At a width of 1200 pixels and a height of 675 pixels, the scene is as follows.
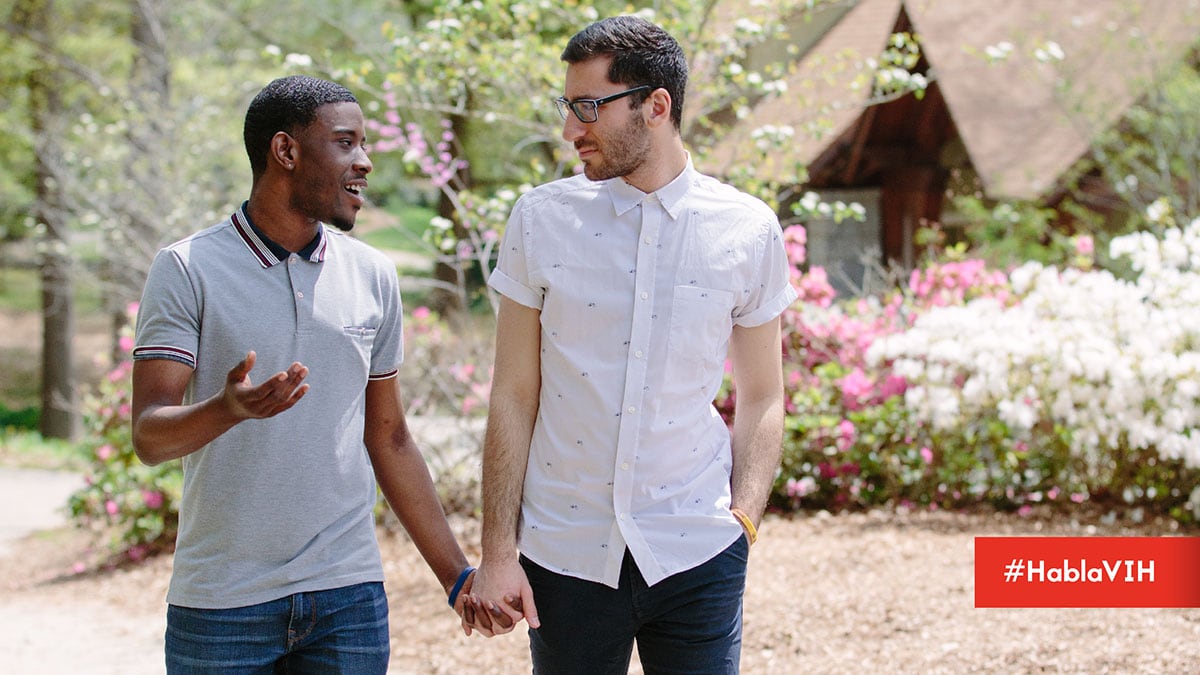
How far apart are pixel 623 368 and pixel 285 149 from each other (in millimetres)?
812

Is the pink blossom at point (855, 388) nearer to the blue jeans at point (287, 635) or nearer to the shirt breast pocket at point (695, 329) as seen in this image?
the shirt breast pocket at point (695, 329)

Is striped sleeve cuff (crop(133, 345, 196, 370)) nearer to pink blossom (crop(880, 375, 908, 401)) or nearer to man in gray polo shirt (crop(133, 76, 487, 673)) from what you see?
man in gray polo shirt (crop(133, 76, 487, 673))

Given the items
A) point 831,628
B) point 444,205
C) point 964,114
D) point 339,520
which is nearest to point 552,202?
point 339,520

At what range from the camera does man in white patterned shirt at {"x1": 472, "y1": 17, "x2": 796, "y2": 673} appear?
99.8 inches

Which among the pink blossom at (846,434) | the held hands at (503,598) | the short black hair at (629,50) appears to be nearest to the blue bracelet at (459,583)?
the held hands at (503,598)

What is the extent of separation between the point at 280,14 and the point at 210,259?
1581 centimetres

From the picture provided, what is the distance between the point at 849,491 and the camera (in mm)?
7270

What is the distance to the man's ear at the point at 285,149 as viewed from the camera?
255 centimetres

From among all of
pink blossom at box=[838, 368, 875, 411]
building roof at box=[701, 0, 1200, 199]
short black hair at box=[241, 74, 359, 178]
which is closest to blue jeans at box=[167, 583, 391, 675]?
short black hair at box=[241, 74, 359, 178]

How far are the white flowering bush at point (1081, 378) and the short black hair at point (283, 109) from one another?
4859 mm

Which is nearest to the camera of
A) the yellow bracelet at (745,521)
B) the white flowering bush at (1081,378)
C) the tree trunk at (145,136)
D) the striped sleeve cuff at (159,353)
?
the striped sleeve cuff at (159,353)

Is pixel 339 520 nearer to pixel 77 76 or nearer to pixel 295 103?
pixel 295 103

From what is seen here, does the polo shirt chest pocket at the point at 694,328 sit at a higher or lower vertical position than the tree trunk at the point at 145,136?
lower

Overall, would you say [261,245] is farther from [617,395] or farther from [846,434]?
[846,434]
